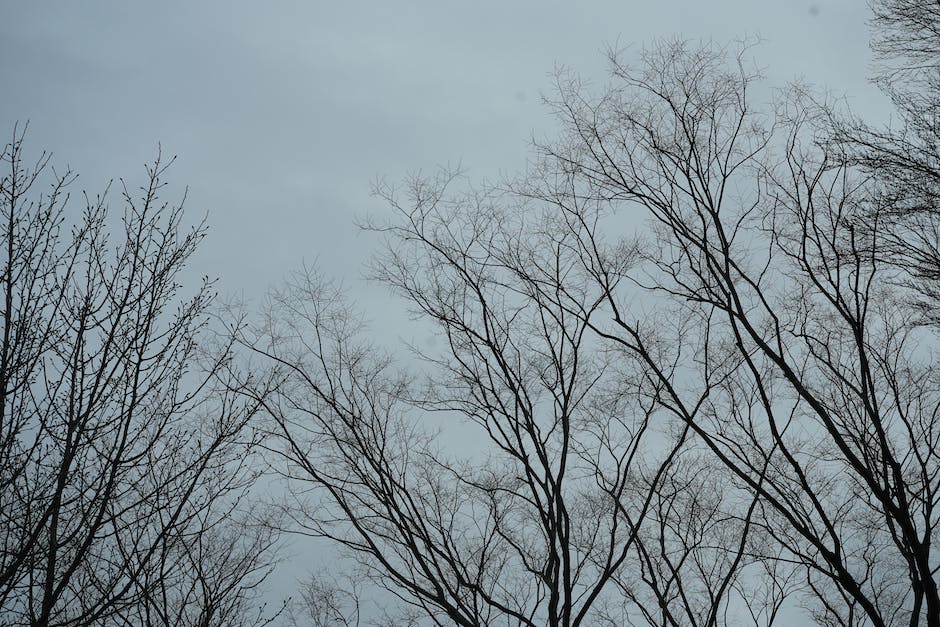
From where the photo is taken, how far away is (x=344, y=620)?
16250 millimetres

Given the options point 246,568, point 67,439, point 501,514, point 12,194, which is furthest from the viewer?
point 246,568

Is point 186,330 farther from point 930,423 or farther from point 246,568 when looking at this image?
point 930,423

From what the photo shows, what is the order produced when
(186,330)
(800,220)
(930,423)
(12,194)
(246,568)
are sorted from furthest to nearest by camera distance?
(246,568) < (930,423) < (800,220) < (186,330) < (12,194)

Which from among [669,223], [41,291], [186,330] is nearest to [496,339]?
[669,223]

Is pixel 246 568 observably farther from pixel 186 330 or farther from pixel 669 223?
pixel 669 223

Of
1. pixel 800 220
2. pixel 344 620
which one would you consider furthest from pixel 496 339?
pixel 344 620

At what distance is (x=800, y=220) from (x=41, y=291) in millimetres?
7468

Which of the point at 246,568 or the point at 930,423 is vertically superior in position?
the point at 930,423

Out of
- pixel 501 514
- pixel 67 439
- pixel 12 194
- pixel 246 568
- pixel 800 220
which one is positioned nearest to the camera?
pixel 67 439

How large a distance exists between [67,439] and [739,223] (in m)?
7.21

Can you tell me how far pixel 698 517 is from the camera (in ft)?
37.5

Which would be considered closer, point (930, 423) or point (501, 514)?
point (930, 423)

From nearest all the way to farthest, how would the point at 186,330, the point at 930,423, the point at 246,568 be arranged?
the point at 186,330 < the point at 930,423 < the point at 246,568

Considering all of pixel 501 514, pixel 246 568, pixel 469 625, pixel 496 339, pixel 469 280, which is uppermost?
pixel 469 280
